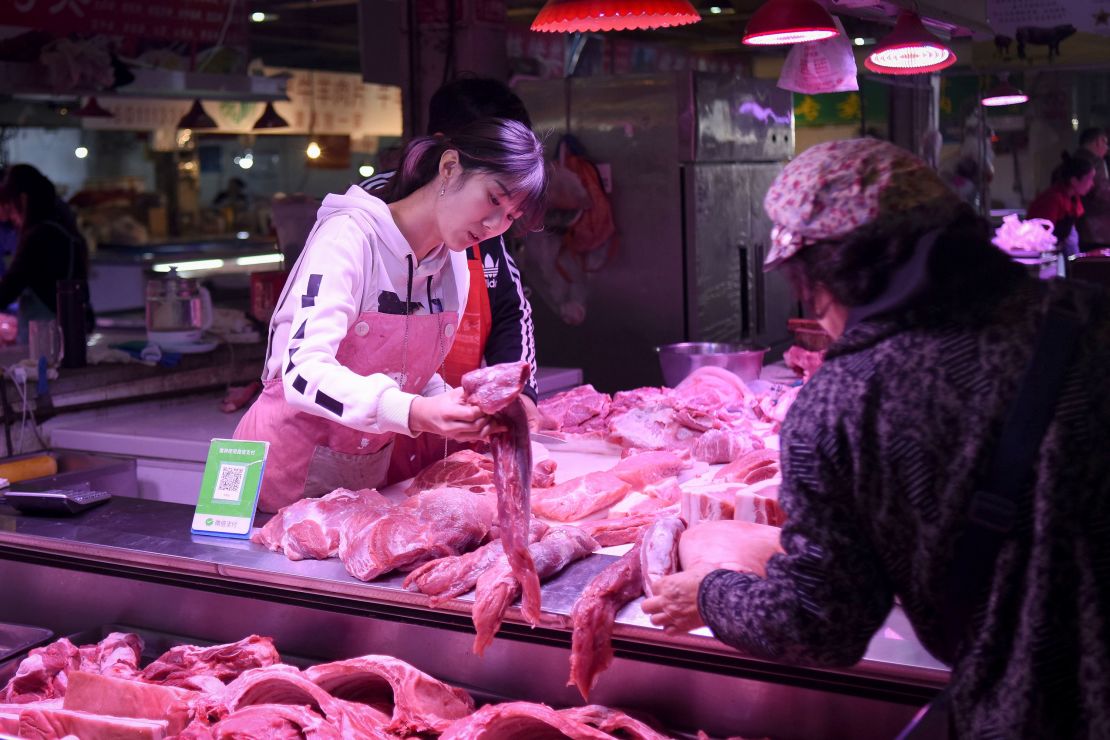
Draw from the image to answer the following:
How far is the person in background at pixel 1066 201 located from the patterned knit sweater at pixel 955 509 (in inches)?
372

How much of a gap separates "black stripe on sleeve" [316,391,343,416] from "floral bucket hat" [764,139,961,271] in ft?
3.73

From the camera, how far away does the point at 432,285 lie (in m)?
3.12

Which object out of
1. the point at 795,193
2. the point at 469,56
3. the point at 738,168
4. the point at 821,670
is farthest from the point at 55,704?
the point at 738,168

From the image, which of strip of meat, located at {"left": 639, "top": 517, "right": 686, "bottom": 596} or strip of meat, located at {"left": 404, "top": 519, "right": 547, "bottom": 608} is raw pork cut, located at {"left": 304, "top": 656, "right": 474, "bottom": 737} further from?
strip of meat, located at {"left": 639, "top": 517, "right": 686, "bottom": 596}

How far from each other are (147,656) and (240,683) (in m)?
0.45

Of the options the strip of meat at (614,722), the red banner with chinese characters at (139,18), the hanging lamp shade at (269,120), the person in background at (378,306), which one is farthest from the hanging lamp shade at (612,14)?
the hanging lamp shade at (269,120)

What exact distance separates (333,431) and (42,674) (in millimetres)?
899

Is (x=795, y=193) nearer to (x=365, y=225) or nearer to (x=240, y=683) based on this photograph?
(x=365, y=225)

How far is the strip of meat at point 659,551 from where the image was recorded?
2287mm

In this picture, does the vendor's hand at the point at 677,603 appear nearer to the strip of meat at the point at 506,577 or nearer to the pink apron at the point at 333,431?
the strip of meat at the point at 506,577

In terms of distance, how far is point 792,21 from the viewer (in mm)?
4453

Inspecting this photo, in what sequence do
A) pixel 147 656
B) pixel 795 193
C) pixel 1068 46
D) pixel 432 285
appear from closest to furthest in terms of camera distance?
pixel 795 193
pixel 147 656
pixel 432 285
pixel 1068 46

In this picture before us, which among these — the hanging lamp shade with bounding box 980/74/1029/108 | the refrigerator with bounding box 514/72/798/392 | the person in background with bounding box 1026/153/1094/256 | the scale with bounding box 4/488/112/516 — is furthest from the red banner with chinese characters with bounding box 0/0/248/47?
the person in background with bounding box 1026/153/1094/256

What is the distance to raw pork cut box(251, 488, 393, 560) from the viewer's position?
8.80ft
